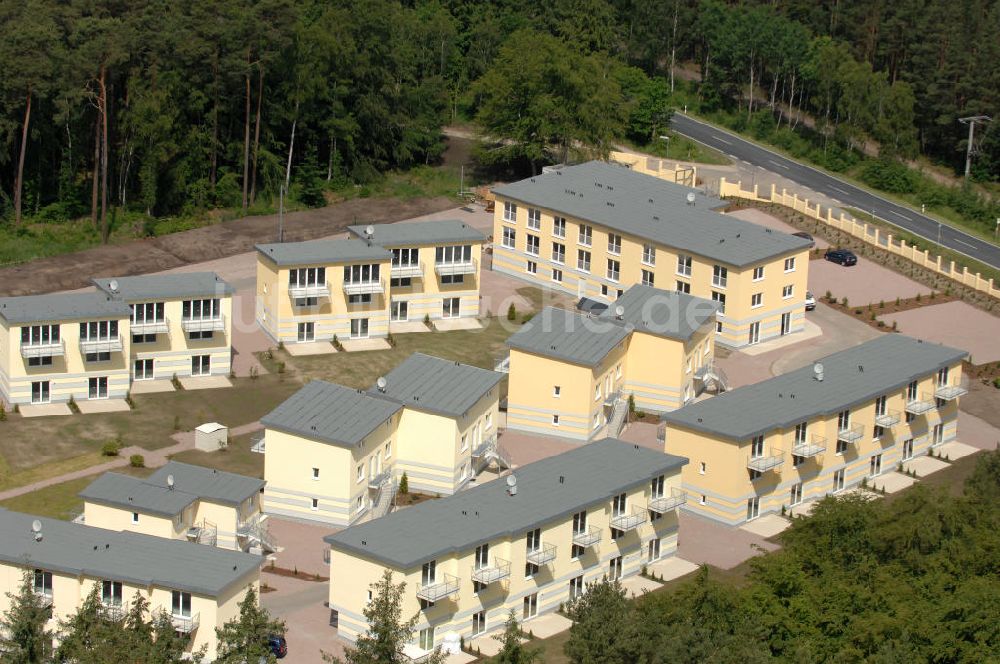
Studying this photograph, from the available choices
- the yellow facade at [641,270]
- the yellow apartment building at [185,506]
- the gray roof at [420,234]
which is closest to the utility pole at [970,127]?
the yellow facade at [641,270]

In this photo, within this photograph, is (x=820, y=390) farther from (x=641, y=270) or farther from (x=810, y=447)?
(x=641, y=270)

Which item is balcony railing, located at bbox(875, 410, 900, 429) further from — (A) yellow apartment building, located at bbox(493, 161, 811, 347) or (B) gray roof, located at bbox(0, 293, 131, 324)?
(B) gray roof, located at bbox(0, 293, 131, 324)

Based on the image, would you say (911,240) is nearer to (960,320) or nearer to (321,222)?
(960,320)

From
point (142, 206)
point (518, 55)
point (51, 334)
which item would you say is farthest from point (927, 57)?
point (51, 334)

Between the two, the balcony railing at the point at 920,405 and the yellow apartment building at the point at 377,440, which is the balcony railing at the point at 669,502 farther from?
the balcony railing at the point at 920,405

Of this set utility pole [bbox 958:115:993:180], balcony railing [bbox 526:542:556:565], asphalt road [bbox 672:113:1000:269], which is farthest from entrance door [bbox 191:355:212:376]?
utility pole [bbox 958:115:993:180]

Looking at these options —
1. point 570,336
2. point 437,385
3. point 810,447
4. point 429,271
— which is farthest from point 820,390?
point 429,271
